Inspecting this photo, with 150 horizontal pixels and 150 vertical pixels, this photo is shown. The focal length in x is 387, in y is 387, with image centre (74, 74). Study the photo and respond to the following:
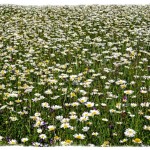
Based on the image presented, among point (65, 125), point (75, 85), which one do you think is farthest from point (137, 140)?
point (75, 85)

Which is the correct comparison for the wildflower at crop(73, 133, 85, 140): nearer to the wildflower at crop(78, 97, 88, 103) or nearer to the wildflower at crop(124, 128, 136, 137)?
the wildflower at crop(124, 128, 136, 137)

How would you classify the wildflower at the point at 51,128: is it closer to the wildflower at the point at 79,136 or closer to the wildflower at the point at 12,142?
the wildflower at the point at 79,136

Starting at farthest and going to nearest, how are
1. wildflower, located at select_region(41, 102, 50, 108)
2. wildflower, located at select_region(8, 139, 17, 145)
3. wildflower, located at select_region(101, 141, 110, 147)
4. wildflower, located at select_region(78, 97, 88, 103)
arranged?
wildflower, located at select_region(78, 97, 88, 103) → wildflower, located at select_region(41, 102, 50, 108) → wildflower, located at select_region(8, 139, 17, 145) → wildflower, located at select_region(101, 141, 110, 147)

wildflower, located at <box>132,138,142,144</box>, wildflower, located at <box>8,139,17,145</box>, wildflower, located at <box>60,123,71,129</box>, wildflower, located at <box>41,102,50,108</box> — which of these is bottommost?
wildflower, located at <box>8,139,17,145</box>

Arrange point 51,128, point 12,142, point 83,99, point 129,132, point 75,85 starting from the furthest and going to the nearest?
point 75,85
point 83,99
point 51,128
point 129,132
point 12,142

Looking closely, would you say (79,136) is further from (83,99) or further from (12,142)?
(83,99)

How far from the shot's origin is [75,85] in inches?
221

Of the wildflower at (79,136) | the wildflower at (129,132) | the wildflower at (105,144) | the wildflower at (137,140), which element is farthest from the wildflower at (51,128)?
the wildflower at (137,140)

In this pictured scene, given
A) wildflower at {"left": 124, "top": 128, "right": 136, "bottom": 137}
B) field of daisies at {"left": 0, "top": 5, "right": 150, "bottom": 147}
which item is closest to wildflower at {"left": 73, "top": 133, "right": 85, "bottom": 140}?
field of daisies at {"left": 0, "top": 5, "right": 150, "bottom": 147}

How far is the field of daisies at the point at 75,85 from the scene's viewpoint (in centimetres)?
409

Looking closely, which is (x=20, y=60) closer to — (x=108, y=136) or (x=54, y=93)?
(x=54, y=93)

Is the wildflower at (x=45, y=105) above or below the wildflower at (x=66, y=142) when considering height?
above

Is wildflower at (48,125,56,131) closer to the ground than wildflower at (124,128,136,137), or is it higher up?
closer to the ground

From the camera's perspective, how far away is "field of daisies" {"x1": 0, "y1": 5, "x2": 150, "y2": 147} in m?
4.09
